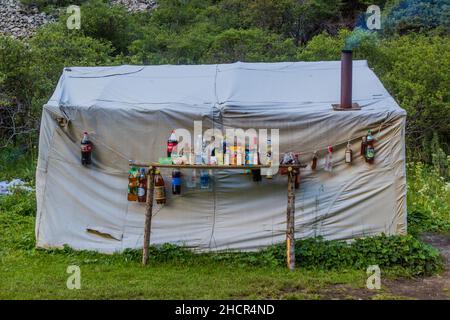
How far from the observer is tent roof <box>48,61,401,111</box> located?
693cm

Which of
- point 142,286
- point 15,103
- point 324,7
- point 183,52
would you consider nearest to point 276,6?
point 324,7

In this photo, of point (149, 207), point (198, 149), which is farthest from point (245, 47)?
point (149, 207)

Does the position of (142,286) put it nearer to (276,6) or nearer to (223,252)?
(223,252)

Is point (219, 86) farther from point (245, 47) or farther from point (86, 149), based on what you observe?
point (245, 47)

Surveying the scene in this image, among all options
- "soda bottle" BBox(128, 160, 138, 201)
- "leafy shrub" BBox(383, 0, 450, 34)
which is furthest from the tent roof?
"leafy shrub" BBox(383, 0, 450, 34)

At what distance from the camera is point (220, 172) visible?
6.76 metres

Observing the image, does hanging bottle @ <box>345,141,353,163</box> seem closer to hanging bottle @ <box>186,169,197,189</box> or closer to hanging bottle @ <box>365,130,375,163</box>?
hanging bottle @ <box>365,130,375,163</box>

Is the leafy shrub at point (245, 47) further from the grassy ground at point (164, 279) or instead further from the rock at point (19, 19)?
the grassy ground at point (164, 279)

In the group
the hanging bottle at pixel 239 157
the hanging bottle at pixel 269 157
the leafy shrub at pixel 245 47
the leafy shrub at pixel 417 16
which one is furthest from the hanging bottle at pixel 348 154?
the leafy shrub at pixel 417 16

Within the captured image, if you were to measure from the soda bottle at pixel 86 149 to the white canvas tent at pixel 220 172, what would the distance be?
A: 106mm

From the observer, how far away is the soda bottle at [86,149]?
22.6ft

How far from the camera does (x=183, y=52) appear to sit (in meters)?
16.6

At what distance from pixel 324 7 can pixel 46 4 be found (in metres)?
11.5
